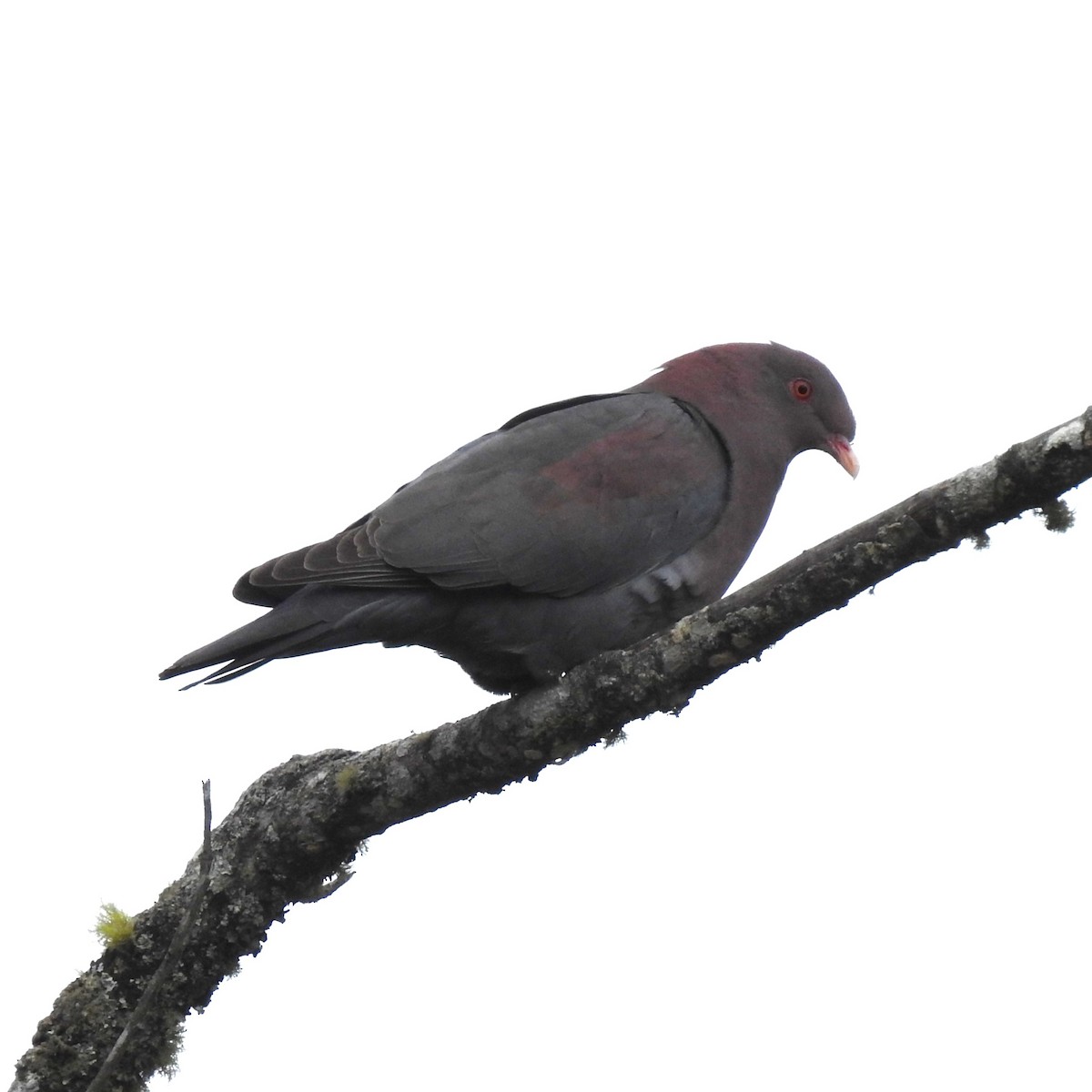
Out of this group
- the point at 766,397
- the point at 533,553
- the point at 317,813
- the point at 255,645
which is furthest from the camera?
the point at 766,397

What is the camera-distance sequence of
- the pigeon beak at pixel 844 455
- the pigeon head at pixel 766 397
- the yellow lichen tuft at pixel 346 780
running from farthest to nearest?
the pigeon beak at pixel 844 455, the pigeon head at pixel 766 397, the yellow lichen tuft at pixel 346 780

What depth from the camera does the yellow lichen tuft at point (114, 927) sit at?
4086mm

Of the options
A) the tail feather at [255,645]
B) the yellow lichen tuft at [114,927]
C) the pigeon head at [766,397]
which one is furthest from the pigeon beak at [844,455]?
Answer: the yellow lichen tuft at [114,927]

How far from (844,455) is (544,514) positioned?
6.18 feet

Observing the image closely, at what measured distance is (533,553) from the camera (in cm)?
479

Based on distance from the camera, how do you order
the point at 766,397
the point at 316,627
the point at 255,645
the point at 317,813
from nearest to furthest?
1. the point at 317,813
2. the point at 255,645
3. the point at 316,627
4. the point at 766,397

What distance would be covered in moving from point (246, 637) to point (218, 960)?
0.96m

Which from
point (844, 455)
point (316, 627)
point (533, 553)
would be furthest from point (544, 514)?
point (844, 455)

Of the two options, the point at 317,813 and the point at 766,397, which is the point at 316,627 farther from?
the point at 766,397

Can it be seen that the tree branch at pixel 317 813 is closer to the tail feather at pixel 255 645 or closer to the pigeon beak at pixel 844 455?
the tail feather at pixel 255 645

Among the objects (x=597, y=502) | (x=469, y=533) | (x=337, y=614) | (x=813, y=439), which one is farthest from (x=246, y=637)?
(x=813, y=439)

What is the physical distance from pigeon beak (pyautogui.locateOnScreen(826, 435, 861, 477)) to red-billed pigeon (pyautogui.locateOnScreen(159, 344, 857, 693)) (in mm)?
865

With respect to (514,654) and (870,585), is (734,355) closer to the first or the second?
(514,654)

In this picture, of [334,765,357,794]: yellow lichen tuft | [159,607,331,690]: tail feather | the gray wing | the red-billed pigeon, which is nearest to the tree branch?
[334,765,357,794]: yellow lichen tuft
